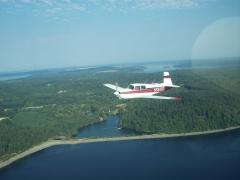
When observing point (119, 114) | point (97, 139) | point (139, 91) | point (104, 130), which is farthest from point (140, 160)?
point (119, 114)

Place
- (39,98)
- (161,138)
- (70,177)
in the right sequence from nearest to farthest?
(70,177) → (161,138) → (39,98)

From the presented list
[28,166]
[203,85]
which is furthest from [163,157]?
[203,85]

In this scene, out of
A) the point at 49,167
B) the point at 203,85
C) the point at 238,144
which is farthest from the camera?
the point at 203,85

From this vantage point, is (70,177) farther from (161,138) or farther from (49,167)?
(161,138)

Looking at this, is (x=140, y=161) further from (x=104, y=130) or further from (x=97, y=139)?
(x=104, y=130)

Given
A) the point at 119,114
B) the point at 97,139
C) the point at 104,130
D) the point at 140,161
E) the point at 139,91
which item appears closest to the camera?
the point at 139,91

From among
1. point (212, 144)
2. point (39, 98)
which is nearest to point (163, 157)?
point (212, 144)

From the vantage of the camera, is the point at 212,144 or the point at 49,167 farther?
the point at 212,144

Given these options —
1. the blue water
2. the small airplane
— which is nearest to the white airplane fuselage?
the small airplane
